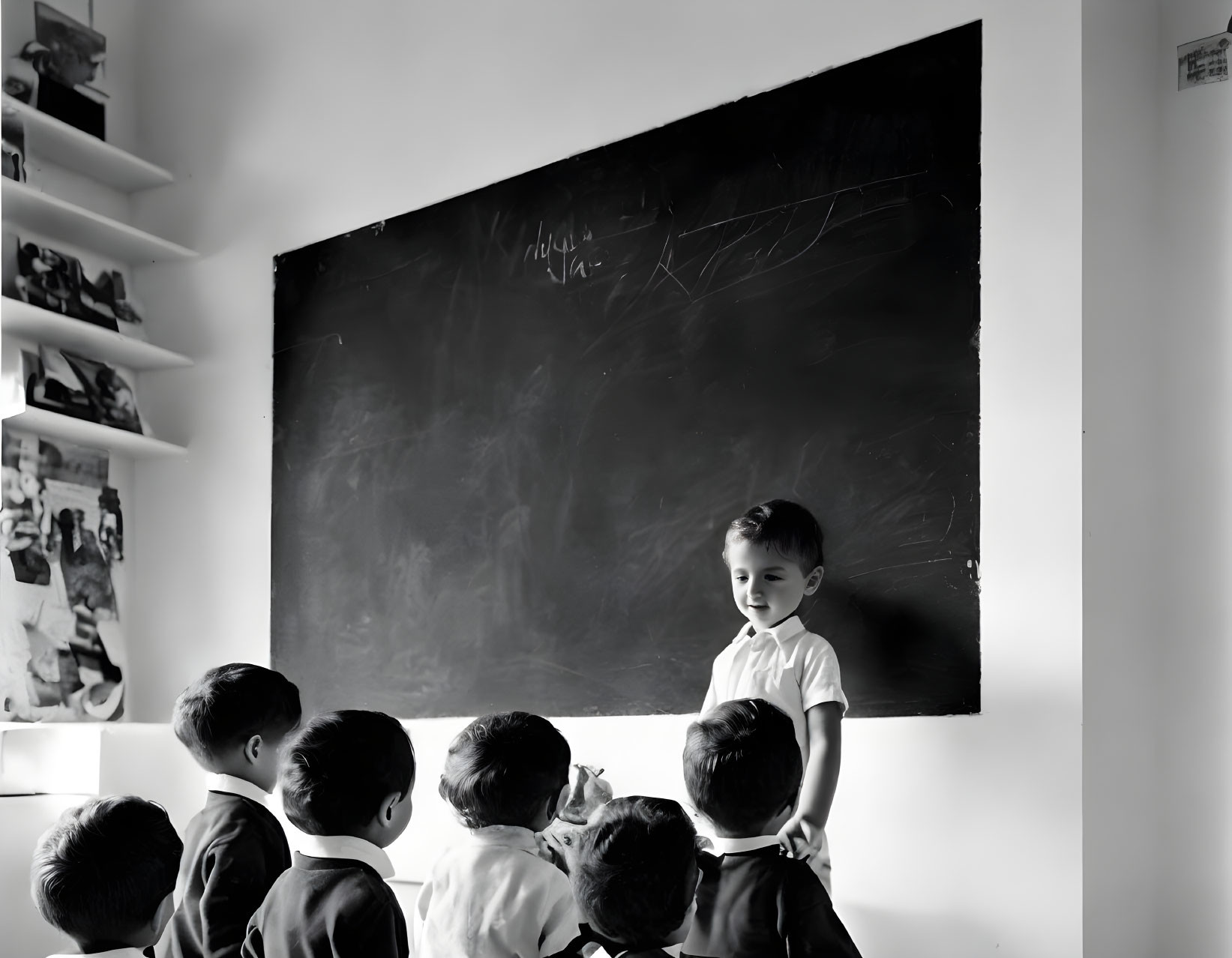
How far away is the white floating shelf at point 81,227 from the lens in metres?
3.86

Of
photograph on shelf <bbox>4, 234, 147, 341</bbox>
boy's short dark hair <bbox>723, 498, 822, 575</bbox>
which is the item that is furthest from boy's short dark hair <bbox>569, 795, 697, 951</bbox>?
photograph on shelf <bbox>4, 234, 147, 341</bbox>

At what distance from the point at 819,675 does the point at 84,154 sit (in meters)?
3.06

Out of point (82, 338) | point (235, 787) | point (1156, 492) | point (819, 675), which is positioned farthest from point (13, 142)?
Result: point (1156, 492)

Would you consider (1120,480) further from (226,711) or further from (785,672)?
(226,711)

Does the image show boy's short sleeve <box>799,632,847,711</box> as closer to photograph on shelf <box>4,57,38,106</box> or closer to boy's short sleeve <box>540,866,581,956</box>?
boy's short sleeve <box>540,866,581,956</box>

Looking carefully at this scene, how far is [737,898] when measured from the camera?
1.82 m

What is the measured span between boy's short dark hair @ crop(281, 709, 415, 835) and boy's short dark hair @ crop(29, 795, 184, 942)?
19cm

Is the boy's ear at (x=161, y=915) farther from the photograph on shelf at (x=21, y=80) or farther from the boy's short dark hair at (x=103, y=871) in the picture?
the photograph on shelf at (x=21, y=80)

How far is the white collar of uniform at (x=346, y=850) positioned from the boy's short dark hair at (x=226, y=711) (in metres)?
0.41

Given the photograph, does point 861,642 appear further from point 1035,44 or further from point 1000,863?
point 1035,44

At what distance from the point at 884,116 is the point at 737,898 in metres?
1.78

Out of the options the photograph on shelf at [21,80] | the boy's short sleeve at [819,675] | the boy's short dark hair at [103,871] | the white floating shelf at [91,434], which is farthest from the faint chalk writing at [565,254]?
the boy's short dark hair at [103,871]

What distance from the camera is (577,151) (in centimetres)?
340

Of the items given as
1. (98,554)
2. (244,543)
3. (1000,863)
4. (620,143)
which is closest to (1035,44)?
(620,143)
